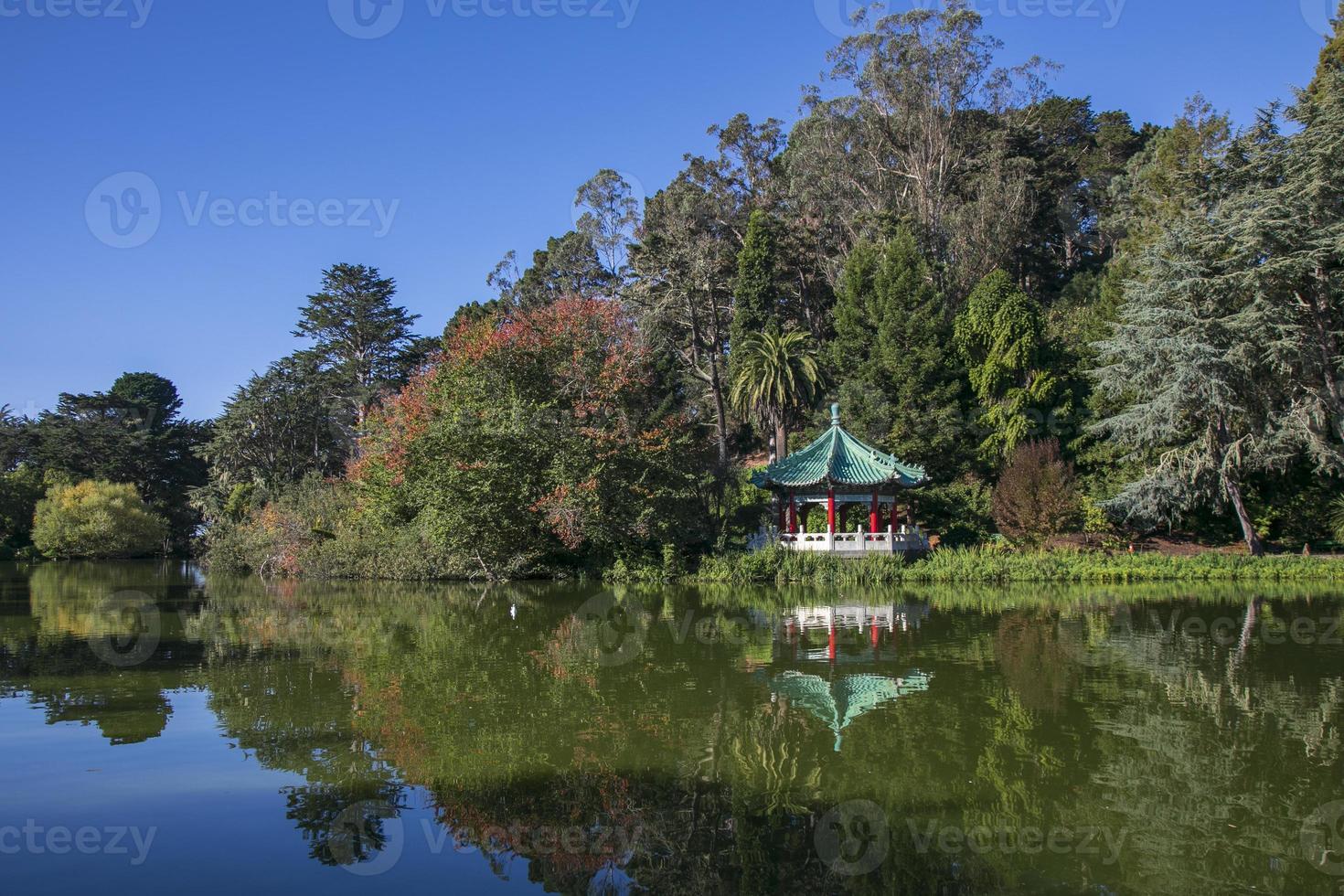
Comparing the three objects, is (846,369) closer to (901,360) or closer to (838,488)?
(901,360)

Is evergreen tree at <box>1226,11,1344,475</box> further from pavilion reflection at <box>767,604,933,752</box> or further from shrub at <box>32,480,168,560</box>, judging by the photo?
shrub at <box>32,480,168,560</box>

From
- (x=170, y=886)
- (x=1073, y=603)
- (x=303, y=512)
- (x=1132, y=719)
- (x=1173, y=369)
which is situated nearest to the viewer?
(x=170, y=886)

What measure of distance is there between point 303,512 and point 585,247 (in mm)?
23461

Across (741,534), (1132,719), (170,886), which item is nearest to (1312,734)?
(1132,719)

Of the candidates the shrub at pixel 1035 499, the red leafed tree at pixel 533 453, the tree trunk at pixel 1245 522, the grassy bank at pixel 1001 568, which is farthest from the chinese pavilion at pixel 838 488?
the tree trunk at pixel 1245 522

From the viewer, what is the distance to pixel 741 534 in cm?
2912

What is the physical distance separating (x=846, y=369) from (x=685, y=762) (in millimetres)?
30878

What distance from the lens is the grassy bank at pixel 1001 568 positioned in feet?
81.9

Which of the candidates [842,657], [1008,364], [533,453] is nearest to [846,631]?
[842,657]

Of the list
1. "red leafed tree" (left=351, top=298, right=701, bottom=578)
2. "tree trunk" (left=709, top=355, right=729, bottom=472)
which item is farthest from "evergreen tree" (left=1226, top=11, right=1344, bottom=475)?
"tree trunk" (left=709, top=355, right=729, bottom=472)

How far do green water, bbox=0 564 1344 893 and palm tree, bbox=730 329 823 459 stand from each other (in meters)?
20.5

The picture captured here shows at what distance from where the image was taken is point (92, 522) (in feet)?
148

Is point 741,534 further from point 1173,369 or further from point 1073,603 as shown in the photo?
point 1173,369

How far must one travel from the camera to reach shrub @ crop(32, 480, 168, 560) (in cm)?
4488
